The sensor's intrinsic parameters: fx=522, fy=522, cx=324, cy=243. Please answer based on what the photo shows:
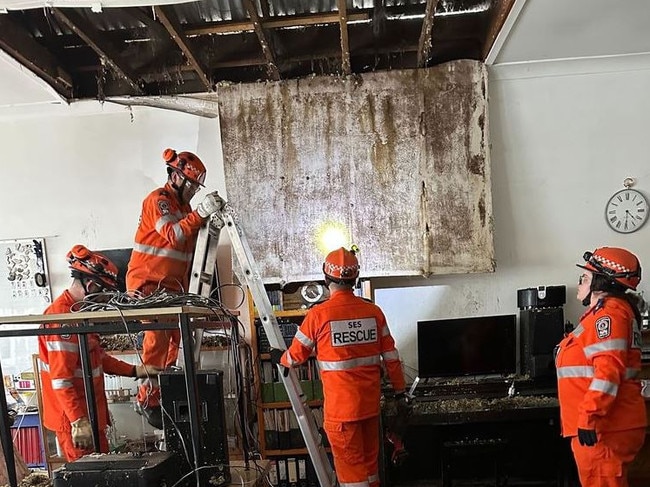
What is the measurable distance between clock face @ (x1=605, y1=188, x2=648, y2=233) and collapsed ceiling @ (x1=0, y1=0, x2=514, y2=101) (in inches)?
56.4

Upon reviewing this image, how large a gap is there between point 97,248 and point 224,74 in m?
1.66

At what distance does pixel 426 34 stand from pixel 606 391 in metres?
2.28

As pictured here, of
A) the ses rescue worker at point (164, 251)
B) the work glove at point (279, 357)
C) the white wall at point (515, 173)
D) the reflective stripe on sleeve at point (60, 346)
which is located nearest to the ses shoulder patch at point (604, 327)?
the white wall at point (515, 173)

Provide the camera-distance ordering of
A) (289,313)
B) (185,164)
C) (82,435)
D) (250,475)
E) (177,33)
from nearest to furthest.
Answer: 1. (250,475)
2. (82,435)
3. (185,164)
4. (177,33)
5. (289,313)

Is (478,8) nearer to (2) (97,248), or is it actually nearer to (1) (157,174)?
(1) (157,174)

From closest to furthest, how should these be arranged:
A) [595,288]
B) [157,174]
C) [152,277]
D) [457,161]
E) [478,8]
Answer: [595,288], [152,277], [478,8], [457,161], [157,174]

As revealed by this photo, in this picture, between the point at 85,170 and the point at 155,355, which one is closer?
the point at 155,355

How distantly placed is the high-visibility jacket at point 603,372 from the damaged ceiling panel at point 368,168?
120cm

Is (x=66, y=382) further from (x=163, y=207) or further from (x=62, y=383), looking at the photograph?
(x=163, y=207)

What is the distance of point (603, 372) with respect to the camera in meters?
2.39

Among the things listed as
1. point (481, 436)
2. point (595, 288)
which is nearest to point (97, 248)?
point (481, 436)

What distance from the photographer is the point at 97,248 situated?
4016 millimetres

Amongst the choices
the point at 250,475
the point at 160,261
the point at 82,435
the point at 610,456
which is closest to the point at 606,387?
the point at 610,456

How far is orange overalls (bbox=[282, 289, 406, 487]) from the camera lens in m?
2.79
